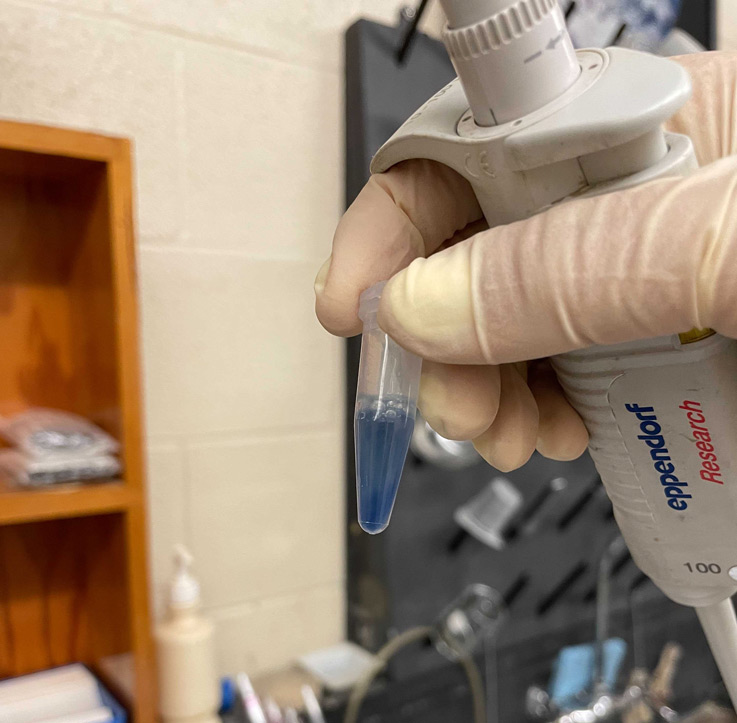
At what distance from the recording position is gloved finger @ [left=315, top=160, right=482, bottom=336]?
0.92 feet

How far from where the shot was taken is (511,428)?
0.98ft

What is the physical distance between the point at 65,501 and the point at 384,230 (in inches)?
16.1

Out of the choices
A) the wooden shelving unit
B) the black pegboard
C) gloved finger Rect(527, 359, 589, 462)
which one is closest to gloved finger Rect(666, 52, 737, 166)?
gloved finger Rect(527, 359, 589, 462)

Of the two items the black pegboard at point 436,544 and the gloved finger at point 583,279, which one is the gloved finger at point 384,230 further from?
the black pegboard at point 436,544

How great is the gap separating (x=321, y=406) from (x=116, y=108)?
0.43 meters

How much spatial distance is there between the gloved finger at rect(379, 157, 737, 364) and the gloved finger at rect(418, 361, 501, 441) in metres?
0.02

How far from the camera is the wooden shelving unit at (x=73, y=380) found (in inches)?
22.3

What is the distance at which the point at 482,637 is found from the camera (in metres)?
0.91

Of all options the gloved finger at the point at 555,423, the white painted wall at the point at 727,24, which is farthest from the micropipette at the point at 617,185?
the white painted wall at the point at 727,24

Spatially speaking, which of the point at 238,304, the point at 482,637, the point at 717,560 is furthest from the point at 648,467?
the point at 482,637

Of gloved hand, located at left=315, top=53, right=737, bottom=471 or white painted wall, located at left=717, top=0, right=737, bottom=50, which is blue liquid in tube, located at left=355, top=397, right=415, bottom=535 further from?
white painted wall, located at left=717, top=0, right=737, bottom=50

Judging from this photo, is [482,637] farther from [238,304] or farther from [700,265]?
[700,265]

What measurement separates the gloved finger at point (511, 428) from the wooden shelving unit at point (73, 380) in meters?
0.38

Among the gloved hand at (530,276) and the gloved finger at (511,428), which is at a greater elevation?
the gloved hand at (530,276)
